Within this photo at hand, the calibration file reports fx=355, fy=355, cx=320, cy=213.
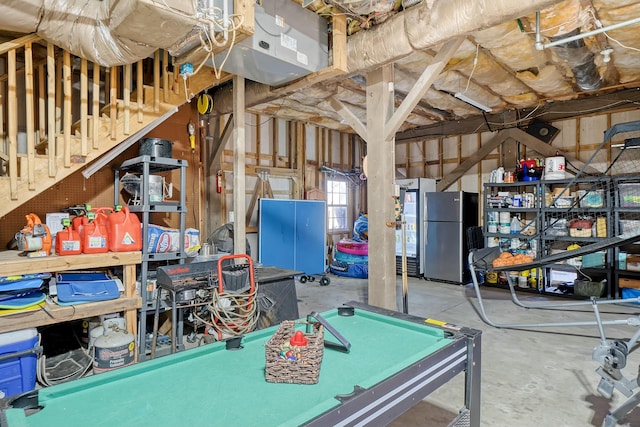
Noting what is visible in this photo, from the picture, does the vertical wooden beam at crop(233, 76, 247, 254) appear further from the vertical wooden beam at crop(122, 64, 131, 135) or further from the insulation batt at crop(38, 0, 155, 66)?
the insulation batt at crop(38, 0, 155, 66)

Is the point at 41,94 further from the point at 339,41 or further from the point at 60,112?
the point at 339,41

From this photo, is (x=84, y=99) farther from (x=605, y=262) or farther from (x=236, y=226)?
(x=605, y=262)

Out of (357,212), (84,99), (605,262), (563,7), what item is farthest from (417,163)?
(84,99)

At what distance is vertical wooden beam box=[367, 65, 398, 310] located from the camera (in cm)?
346

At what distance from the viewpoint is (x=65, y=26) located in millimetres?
2617

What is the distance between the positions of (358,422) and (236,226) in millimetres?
2888

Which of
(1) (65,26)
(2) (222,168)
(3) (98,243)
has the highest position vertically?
(1) (65,26)

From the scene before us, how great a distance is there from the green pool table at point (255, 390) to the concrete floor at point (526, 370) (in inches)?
32.8

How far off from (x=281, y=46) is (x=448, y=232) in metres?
4.92

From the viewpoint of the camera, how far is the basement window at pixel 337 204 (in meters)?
8.24

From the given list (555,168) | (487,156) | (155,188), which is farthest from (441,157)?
(155,188)

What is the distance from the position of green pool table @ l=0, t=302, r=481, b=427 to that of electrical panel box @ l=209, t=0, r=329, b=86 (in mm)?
2193

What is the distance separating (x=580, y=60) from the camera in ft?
12.7

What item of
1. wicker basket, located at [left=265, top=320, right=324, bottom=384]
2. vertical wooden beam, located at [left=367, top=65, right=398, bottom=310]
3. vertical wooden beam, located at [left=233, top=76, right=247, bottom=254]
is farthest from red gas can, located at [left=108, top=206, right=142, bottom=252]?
wicker basket, located at [left=265, top=320, right=324, bottom=384]
